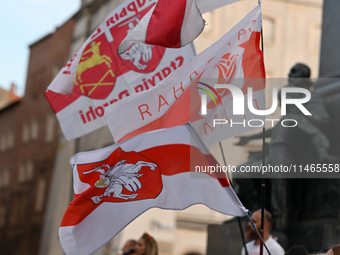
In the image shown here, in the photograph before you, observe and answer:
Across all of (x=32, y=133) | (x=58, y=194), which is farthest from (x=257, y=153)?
(x=32, y=133)

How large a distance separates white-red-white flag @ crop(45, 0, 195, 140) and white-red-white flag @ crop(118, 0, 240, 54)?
6.16 ft

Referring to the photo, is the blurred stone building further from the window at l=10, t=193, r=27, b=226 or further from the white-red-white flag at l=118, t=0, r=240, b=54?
the white-red-white flag at l=118, t=0, r=240, b=54

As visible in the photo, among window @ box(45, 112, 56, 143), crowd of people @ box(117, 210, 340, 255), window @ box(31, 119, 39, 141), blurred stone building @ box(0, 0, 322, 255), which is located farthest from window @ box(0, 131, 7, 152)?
crowd of people @ box(117, 210, 340, 255)

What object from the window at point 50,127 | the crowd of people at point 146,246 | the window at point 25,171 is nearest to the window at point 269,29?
the window at point 50,127

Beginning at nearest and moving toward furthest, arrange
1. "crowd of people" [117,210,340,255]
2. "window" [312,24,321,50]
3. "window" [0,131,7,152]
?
"crowd of people" [117,210,340,255] → "window" [312,24,321,50] → "window" [0,131,7,152]

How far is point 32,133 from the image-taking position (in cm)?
3819

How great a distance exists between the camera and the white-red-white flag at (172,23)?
5.28 m

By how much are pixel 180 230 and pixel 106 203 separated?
75.3 feet

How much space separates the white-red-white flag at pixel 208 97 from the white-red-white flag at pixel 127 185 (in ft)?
2.80

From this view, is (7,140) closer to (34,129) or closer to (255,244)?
(34,129)

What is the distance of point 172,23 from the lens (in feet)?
17.7

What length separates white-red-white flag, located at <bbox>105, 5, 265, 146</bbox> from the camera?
5469 millimetres

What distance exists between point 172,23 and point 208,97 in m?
0.73

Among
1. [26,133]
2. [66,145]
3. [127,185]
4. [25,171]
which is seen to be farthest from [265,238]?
[26,133]
